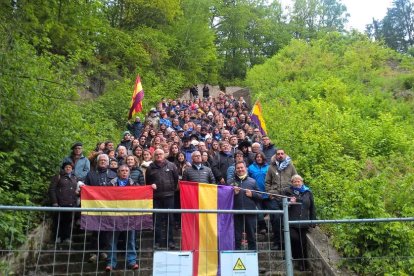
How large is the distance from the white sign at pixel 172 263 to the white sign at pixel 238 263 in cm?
38

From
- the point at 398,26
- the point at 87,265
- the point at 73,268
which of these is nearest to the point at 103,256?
the point at 87,265

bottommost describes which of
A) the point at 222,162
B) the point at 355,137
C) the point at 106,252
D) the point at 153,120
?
the point at 106,252

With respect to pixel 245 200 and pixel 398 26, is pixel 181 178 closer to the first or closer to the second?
pixel 245 200

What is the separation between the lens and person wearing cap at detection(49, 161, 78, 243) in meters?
8.07

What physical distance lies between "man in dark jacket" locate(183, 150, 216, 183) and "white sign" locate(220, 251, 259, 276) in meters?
3.96

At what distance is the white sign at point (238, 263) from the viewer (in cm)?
455

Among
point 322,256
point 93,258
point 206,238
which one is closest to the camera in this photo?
point 206,238

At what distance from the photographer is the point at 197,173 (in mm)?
8602

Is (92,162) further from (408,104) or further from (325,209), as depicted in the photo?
(408,104)

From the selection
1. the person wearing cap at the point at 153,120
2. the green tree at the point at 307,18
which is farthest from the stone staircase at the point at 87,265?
the green tree at the point at 307,18

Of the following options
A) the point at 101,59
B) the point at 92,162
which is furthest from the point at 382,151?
the point at 101,59

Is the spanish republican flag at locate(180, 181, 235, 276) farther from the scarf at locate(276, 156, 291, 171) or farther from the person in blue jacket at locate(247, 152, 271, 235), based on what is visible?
the scarf at locate(276, 156, 291, 171)

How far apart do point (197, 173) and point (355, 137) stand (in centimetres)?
778

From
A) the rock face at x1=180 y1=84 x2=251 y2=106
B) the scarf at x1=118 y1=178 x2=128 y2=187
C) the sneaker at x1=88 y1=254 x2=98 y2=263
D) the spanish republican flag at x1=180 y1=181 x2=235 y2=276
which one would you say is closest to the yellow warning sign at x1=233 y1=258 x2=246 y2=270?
the spanish republican flag at x1=180 y1=181 x2=235 y2=276
